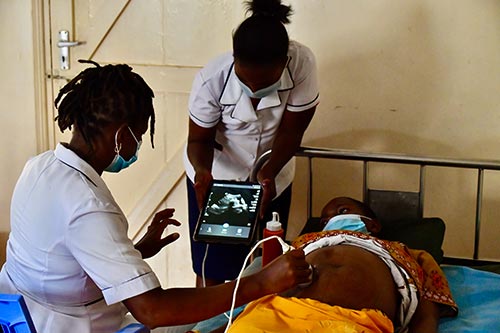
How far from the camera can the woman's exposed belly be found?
1.76 metres

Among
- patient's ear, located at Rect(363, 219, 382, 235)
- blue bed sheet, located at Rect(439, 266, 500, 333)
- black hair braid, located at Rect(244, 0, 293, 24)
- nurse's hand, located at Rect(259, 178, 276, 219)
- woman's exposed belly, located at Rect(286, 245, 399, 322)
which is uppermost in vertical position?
black hair braid, located at Rect(244, 0, 293, 24)

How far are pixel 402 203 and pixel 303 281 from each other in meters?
0.92

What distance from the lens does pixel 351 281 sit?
1.81 metres

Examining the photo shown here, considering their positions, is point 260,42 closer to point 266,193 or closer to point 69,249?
point 266,193

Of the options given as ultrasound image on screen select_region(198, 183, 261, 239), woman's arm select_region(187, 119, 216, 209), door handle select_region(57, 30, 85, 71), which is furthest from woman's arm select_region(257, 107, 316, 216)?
door handle select_region(57, 30, 85, 71)

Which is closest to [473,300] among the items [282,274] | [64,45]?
[282,274]

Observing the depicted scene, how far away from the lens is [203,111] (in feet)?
7.52

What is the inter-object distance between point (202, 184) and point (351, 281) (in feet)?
1.94

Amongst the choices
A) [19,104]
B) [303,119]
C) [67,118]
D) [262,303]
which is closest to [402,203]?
[303,119]

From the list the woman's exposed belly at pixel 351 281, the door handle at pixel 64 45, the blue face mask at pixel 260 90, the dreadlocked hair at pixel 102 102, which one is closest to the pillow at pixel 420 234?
the woman's exposed belly at pixel 351 281

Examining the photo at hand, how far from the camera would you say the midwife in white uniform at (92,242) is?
1.42 meters

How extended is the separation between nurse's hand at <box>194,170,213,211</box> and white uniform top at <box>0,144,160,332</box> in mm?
555

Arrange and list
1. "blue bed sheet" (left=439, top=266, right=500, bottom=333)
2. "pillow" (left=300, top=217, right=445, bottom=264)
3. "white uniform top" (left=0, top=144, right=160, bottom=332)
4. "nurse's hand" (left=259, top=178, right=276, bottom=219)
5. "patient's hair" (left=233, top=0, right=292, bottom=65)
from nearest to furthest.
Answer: "white uniform top" (left=0, top=144, right=160, bottom=332) → "blue bed sheet" (left=439, top=266, right=500, bottom=333) → "patient's hair" (left=233, top=0, right=292, bottom=65) → "nurse's hand" (left=259, top=178, right=276, bottom=219) → "pillow" (left=300, top=217, right=445, bottom=264)

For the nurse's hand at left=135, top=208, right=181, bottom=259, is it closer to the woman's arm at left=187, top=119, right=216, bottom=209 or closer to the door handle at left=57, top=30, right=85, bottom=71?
the woman's arm at left=187, top=119, right=216, bottom=209
